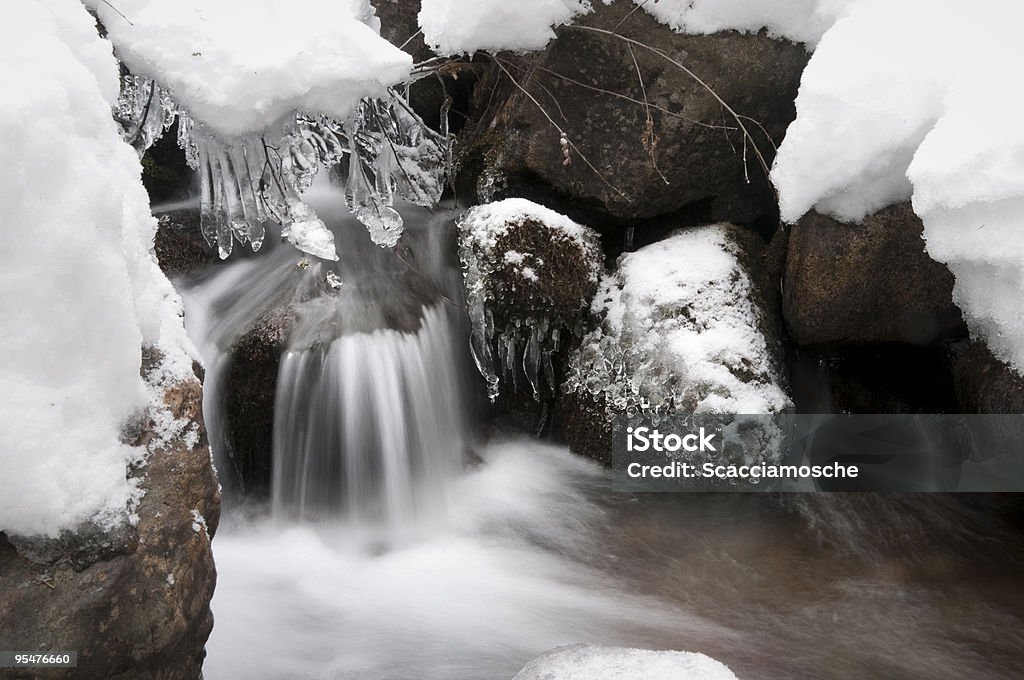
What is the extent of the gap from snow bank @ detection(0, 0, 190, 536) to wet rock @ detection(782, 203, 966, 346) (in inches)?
109

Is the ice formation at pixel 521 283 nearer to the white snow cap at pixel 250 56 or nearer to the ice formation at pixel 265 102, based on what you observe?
the ice formation at pixel 265 102

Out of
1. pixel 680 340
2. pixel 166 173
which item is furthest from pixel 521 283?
pixel 166 173

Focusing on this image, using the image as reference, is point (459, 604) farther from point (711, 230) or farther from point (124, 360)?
point (711, 230)

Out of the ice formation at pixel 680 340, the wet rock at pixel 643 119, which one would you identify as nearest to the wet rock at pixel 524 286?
the ice formation at pixel 680 340

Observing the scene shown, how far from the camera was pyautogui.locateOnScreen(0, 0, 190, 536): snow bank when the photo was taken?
1680mm

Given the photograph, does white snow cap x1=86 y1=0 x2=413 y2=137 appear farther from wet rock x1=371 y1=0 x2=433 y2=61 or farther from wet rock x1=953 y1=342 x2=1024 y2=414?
wet rock x1=953 y1=342 x2=1024 y2=414

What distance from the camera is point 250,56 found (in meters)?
2.98

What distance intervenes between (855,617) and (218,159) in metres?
3.23

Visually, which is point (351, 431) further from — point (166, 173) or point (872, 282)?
point (872, 282)

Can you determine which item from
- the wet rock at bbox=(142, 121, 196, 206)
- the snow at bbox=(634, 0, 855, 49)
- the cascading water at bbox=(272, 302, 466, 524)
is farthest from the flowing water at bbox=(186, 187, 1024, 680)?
the snow at bbox=(634, 0, 855, 49)

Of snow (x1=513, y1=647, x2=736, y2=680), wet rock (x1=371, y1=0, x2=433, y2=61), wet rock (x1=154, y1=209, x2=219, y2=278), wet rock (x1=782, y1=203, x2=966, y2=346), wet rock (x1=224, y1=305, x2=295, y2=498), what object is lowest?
snow (x1=513, y1=647, x2=736, y2=680)

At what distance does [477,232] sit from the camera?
3.76 m

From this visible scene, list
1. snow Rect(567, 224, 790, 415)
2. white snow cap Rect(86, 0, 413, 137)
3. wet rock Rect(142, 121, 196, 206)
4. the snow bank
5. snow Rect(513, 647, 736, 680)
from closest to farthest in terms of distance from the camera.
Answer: the snow bank < snow Rect(513, 647, 736, 680) < white snow cap Rect(86, 0, 413, 137) < snow Rect(567, 224, 790, 415) < wet rock Rect(142, 121, 196, 206)

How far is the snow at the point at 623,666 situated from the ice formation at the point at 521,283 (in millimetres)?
1847
